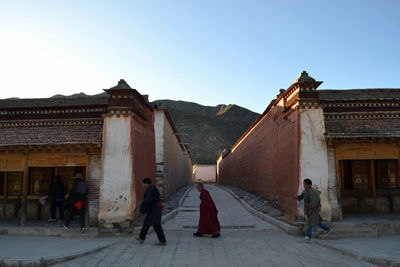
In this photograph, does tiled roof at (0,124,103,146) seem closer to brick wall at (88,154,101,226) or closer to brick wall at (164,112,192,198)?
brick wall at (88,154,101,226)

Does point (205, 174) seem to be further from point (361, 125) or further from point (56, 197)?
point (56, 197)

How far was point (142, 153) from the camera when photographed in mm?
9844

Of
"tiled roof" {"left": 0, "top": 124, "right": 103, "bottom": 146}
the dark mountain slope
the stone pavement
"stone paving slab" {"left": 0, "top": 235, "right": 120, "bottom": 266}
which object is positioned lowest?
the stone pavement

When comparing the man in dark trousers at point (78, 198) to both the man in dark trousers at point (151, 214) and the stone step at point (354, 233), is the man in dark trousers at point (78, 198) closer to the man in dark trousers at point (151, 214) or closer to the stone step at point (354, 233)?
the man in dark trousers at point (151, 214)

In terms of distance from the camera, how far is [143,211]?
7.04m

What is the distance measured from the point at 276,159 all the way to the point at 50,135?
8264 millimetres

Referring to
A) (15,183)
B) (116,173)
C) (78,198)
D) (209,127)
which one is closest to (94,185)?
(78,198)

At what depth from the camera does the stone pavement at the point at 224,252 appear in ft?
18.3

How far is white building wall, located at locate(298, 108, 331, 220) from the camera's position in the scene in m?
8.46

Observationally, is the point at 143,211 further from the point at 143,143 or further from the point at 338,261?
the point at 338,261

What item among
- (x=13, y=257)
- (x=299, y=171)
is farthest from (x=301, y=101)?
(x=13, y=257)

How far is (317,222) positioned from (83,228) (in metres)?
6.24

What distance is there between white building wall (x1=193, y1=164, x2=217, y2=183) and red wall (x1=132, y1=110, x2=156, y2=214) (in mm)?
38909

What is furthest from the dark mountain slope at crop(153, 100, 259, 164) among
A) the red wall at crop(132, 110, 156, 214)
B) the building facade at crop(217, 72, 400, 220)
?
the building facade at crop(217, 72, 400, 220)
